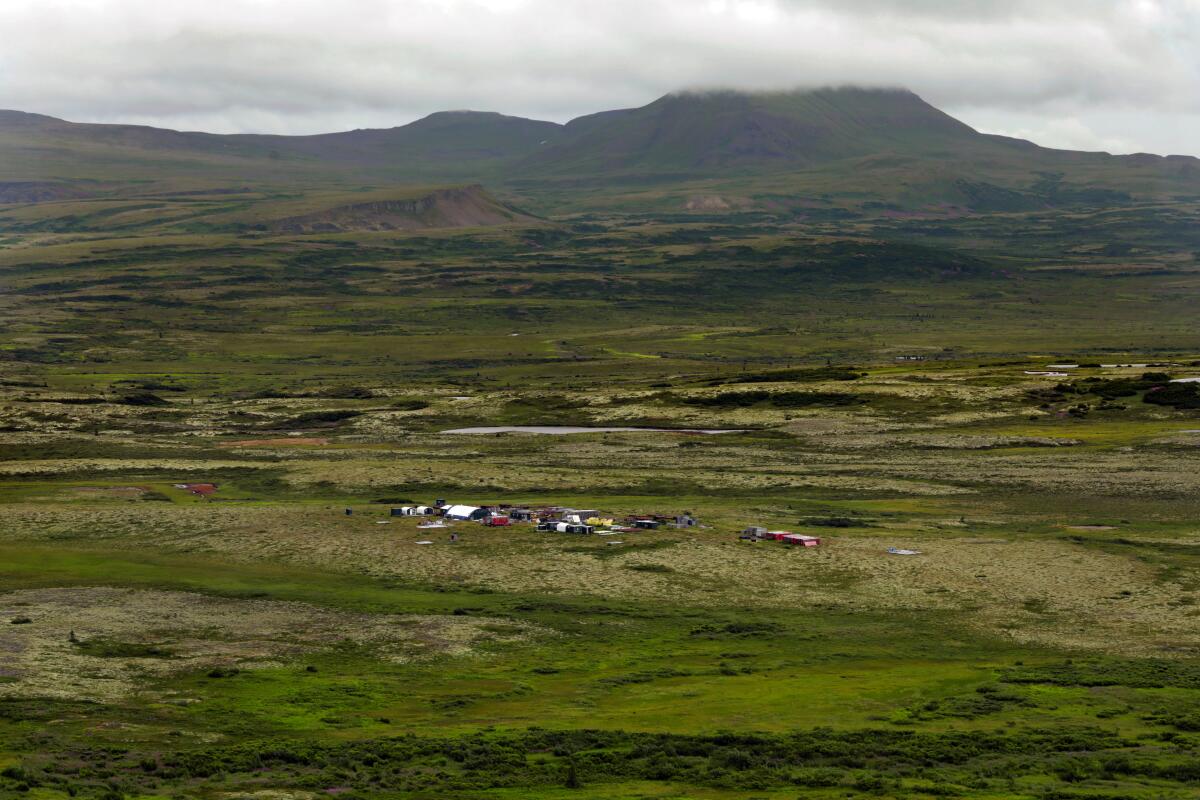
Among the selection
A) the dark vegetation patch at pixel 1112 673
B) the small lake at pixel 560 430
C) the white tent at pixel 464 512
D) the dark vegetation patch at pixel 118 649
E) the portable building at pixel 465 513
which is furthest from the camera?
the small lake at pixel 560 430

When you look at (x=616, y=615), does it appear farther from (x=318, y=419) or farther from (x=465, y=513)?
(x=318, y=419)

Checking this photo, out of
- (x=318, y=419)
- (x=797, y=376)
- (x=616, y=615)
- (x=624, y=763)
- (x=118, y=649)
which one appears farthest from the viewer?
(x=797, y=376)

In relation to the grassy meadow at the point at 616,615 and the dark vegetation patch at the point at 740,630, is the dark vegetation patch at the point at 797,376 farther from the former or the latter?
the dark vegetation patch at the point at 740,630

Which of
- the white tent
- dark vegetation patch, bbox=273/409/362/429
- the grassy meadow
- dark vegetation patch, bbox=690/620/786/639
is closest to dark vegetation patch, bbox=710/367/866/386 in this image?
the grassy meadow

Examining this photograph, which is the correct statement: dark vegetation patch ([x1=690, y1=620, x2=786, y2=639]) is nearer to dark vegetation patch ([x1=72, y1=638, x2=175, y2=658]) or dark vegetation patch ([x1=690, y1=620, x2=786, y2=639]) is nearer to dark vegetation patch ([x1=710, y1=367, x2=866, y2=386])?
dark vegetation patch ([x1=72, y1=638, x2=175, y2=658])

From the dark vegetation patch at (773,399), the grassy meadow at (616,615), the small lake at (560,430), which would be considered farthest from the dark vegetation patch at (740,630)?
the dark vegetation patch at (773,399)

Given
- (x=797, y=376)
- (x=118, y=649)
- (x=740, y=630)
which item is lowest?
(x=740, y=630)

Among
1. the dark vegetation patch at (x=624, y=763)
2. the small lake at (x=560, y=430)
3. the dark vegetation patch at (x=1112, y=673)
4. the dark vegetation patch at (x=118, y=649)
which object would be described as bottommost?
the small lake at (x=560, y=430)

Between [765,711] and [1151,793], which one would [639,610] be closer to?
[765,711]

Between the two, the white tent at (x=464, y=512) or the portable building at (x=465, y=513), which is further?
the white tent at (x=464, y=512)

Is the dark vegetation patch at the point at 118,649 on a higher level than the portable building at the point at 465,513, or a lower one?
higher

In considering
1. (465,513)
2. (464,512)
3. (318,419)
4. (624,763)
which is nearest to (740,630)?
(624,763)
